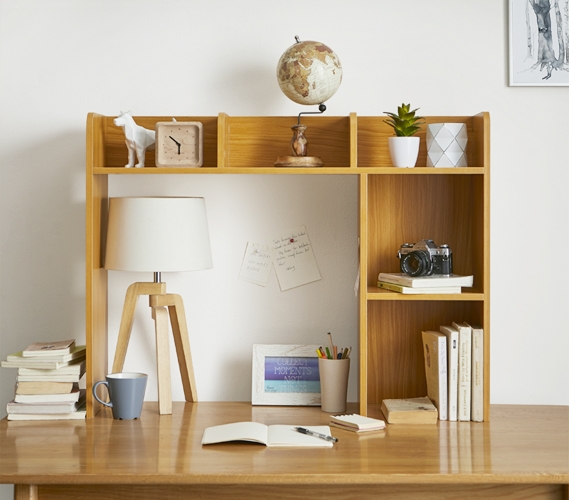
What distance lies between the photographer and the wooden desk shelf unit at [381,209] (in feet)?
6.63

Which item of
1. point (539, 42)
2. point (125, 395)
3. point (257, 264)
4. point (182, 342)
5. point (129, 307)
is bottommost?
point (125, 395)

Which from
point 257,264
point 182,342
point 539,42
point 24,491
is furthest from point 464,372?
point 24,491

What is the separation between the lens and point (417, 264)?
196cm

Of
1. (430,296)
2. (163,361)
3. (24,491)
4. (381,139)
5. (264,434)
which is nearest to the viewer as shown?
(24,491)

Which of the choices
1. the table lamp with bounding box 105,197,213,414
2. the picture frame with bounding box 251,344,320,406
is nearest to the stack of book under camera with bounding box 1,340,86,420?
the table lamp with bounding box 105,197,213,414

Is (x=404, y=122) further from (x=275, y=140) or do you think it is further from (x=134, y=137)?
(x=134, y=137)

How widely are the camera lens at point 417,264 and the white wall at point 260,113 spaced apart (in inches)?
9.3

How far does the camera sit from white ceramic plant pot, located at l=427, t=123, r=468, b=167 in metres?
1.95

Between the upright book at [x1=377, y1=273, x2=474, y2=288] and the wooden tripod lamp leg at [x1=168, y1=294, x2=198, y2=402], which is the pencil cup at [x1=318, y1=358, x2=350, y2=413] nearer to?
the upright book at [x1=377, y1=273, x2=474, y2=288]

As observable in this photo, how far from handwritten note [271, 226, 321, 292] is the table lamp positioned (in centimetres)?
26

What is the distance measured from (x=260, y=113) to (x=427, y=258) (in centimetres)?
68

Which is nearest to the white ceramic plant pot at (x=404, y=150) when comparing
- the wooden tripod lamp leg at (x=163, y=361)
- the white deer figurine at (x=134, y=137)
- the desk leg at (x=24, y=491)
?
the white deer figurine at (x=134, y=137)

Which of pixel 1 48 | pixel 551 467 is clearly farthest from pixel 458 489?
pixel 1 48

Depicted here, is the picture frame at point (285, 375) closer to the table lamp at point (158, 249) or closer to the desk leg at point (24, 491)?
the table lamp at point (158, 249)
